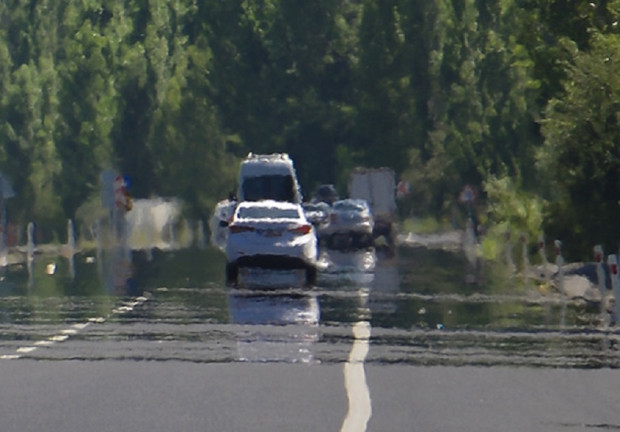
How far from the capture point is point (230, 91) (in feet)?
298

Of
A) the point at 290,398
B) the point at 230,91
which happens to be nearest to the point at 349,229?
the point at 230,91

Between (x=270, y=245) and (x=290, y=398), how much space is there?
21.5 metres

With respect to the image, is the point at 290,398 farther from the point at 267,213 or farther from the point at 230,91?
the point at 230,91

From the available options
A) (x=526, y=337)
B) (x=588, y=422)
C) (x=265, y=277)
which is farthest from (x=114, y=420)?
(x=265, y=277)

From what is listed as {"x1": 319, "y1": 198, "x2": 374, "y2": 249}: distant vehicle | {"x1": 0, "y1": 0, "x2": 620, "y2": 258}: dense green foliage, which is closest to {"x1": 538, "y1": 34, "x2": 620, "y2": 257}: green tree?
{"x1": 319, "y1": 198, "x2": 374, "y2": 249}: distant vehicle

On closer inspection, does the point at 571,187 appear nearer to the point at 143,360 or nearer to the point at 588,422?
the point at 143,360

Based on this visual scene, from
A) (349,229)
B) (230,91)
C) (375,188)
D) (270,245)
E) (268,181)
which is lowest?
(270,245)

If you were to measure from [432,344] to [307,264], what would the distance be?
1559 cm

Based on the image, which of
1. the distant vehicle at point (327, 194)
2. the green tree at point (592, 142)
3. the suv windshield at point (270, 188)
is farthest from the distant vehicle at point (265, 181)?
the distant vehicle at point (327, 194)

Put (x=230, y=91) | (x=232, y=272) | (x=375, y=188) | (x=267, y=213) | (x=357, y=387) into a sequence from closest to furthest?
1. (x=357, y=387)
2. (x=232, y=272)
3. (x=267, y=213)
4. (x=375, y=188)
5. (x=230, y=91)

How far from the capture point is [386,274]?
135 ft

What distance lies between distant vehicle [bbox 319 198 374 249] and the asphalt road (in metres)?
43.7

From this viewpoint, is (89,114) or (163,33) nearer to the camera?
(89,114)

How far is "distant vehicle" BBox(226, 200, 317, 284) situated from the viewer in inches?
1460
